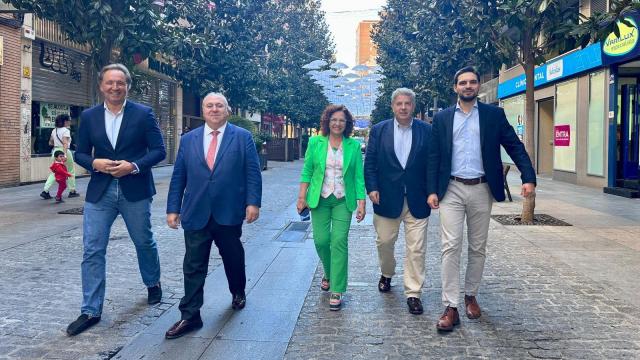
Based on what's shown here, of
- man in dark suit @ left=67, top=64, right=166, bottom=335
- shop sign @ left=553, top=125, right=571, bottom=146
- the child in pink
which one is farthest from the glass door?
man in dark suit @ left=67, top=64, right=166, bottom=335

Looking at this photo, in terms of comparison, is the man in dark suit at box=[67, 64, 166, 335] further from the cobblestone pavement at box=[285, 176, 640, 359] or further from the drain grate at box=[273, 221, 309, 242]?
the drain grate at box=[273, 221, 309, 242]

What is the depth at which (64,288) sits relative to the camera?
5117mm

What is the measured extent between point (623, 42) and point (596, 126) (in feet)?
10.1

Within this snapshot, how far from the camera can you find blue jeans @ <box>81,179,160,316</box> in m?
4.15

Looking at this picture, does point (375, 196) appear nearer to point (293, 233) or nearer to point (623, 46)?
point (293, 233)

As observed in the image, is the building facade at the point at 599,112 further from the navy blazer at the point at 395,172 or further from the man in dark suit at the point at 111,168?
the man in dark suit at the point at 111,168

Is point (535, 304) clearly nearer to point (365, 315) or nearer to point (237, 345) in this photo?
point (365, 315)

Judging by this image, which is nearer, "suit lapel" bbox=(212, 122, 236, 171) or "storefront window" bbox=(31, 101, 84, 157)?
"suit lapel" bbox=(212, 122, 236, 171)

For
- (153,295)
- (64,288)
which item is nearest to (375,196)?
(153,295)

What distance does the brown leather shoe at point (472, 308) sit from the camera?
14.4 feet

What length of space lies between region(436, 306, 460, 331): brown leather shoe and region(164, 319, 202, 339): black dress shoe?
175cm

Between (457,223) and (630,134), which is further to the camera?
(630,134)

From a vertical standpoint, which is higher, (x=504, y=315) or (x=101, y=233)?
(x=101, y=233)

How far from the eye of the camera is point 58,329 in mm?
4035
